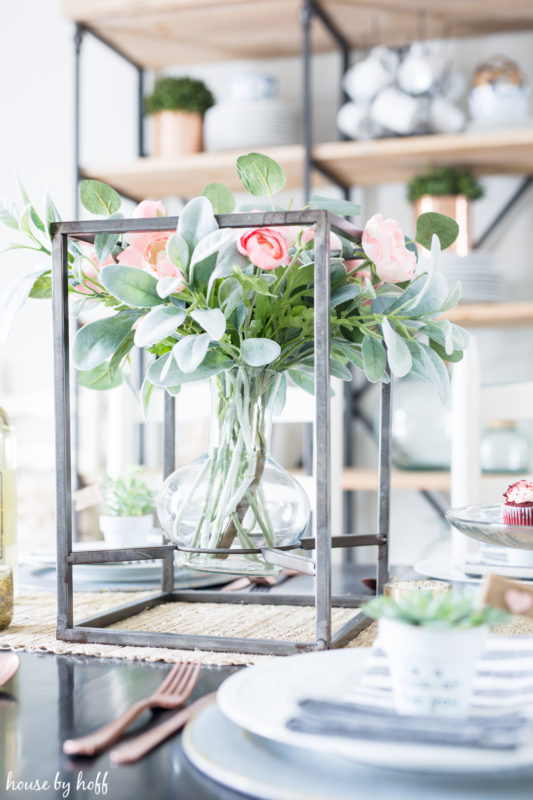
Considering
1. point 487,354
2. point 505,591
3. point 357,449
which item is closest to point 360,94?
point 487,354

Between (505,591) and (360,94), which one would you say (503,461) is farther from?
(505,591)

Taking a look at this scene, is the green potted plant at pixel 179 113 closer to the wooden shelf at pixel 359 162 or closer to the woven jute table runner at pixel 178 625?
the wooden shelf at pixel 359 162

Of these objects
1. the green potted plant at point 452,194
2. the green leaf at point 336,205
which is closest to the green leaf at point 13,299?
the green leaf at point 336,205

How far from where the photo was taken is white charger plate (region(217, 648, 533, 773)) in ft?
1.32

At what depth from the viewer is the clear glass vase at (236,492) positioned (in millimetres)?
775

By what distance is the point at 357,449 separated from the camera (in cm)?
269

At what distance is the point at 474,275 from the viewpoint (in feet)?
7.38

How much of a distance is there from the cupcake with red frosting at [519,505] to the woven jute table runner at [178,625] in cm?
21

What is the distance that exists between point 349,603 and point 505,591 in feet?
1.37

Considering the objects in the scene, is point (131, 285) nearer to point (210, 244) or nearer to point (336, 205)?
point (210, 244)

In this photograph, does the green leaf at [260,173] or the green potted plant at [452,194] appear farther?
the green potted plant at [452,194]

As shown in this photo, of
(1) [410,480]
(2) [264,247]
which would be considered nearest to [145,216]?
(2) [264,247]

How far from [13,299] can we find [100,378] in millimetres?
144

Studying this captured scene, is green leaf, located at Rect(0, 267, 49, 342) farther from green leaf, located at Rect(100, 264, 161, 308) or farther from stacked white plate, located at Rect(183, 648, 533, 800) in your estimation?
stacked white plate, located at Rect(183, 648, 533, 800)
